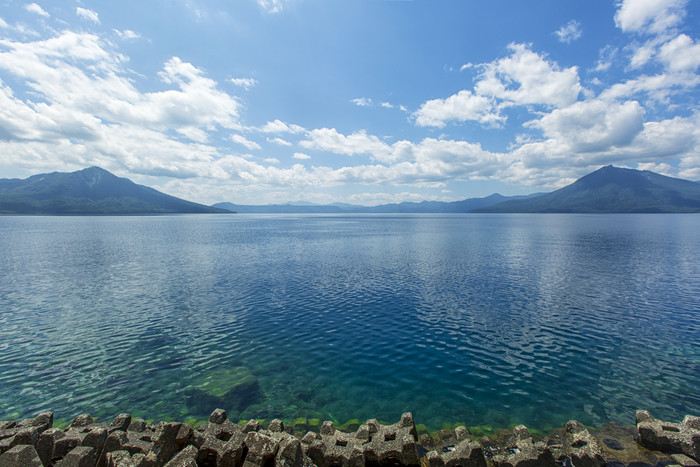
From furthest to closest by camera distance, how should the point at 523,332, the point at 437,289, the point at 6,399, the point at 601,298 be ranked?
the point at 437,289
the point at 601,298
the point at 523,332
the point at 6,399

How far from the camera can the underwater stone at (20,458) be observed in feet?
44.7

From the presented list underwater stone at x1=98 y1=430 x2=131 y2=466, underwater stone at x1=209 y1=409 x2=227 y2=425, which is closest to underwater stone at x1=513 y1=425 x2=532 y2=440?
underwater stone at x1=209 y1=409 x2=227 y2=425

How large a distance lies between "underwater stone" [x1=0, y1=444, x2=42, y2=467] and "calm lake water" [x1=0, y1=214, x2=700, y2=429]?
24.7 feet

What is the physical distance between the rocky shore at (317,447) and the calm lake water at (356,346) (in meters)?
3.33

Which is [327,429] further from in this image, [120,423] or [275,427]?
[120,423]

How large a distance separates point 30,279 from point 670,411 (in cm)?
9088

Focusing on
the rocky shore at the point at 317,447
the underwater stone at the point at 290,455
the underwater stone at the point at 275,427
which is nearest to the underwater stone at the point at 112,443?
the rocky shore at the point at 317,447

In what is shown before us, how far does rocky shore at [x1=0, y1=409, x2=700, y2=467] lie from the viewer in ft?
46.6

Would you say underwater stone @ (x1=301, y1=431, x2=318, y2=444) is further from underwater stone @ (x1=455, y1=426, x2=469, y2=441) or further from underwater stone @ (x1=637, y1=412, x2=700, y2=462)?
underwater stone @ (x1=637, y1=412, x2=700, y2=462)

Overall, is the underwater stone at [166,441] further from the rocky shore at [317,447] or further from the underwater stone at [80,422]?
the underwater stone at [80,422]

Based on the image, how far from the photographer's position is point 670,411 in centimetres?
2089

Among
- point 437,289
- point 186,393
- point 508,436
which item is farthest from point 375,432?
point 437,289

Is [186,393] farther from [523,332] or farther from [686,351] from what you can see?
[686,351]

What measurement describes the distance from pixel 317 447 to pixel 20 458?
13.3m
